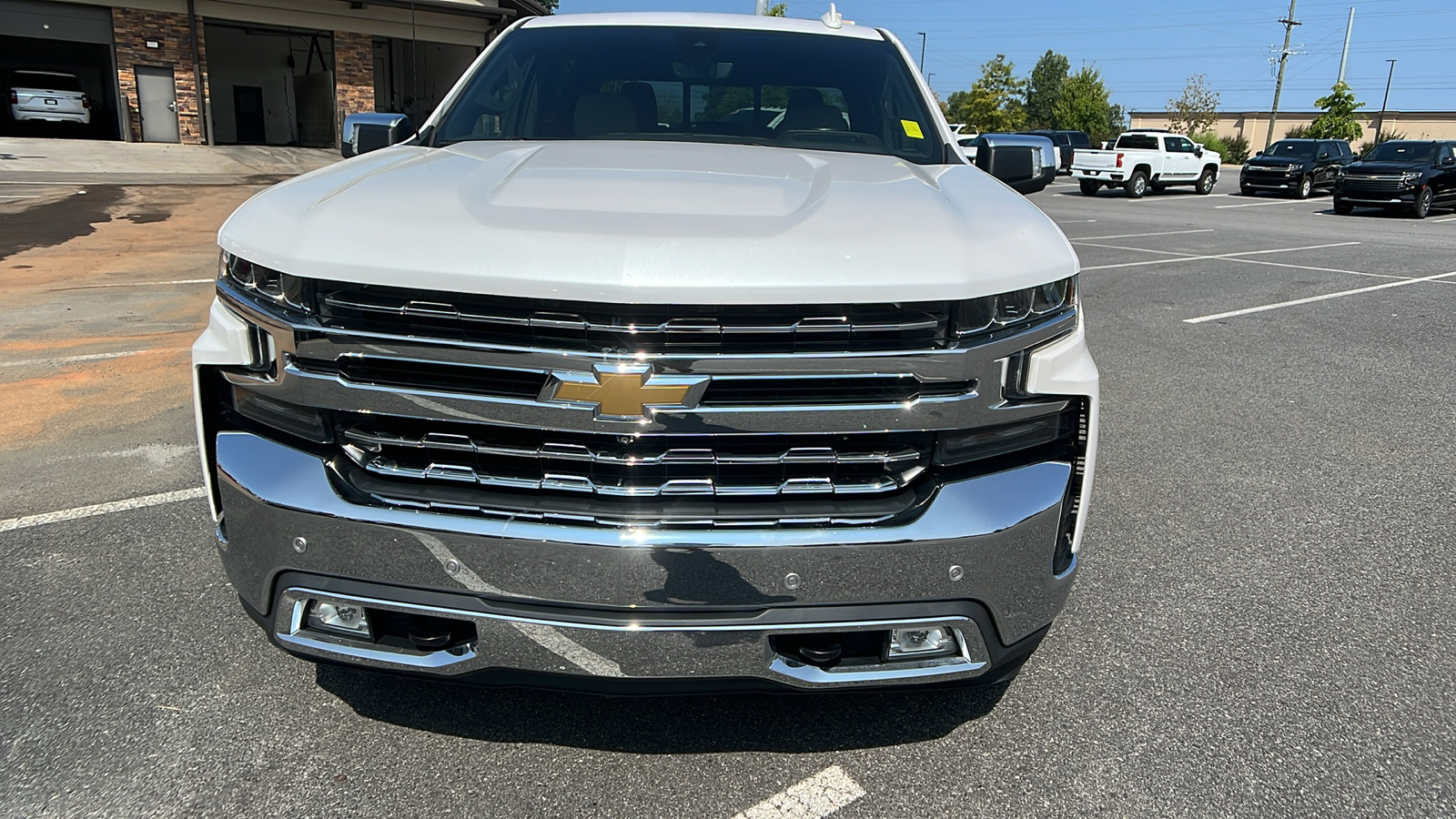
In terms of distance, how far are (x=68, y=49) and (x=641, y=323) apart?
1595 inches

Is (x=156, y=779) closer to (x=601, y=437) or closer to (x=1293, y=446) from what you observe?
(x=601, y=437)

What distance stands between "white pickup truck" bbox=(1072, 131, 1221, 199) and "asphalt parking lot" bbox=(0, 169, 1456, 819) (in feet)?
76.0

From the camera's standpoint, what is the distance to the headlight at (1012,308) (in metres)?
2.05

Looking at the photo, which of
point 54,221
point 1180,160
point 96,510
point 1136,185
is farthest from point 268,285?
point 1180,160

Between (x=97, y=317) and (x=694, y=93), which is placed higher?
(x=694, y=93)

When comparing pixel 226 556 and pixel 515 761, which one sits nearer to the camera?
pixel 226 556

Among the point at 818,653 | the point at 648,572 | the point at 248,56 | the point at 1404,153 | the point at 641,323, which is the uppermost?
the point at 248,56

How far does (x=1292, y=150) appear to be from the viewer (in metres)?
29.2

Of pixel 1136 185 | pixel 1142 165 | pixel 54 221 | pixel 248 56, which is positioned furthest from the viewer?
pixel 248 56

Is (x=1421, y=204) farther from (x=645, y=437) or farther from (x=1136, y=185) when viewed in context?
(x=645, y=437)

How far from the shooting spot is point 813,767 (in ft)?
7.89

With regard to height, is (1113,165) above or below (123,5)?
below

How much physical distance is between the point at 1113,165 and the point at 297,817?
92.2ft

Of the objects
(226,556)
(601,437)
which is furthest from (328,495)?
(601,437)
